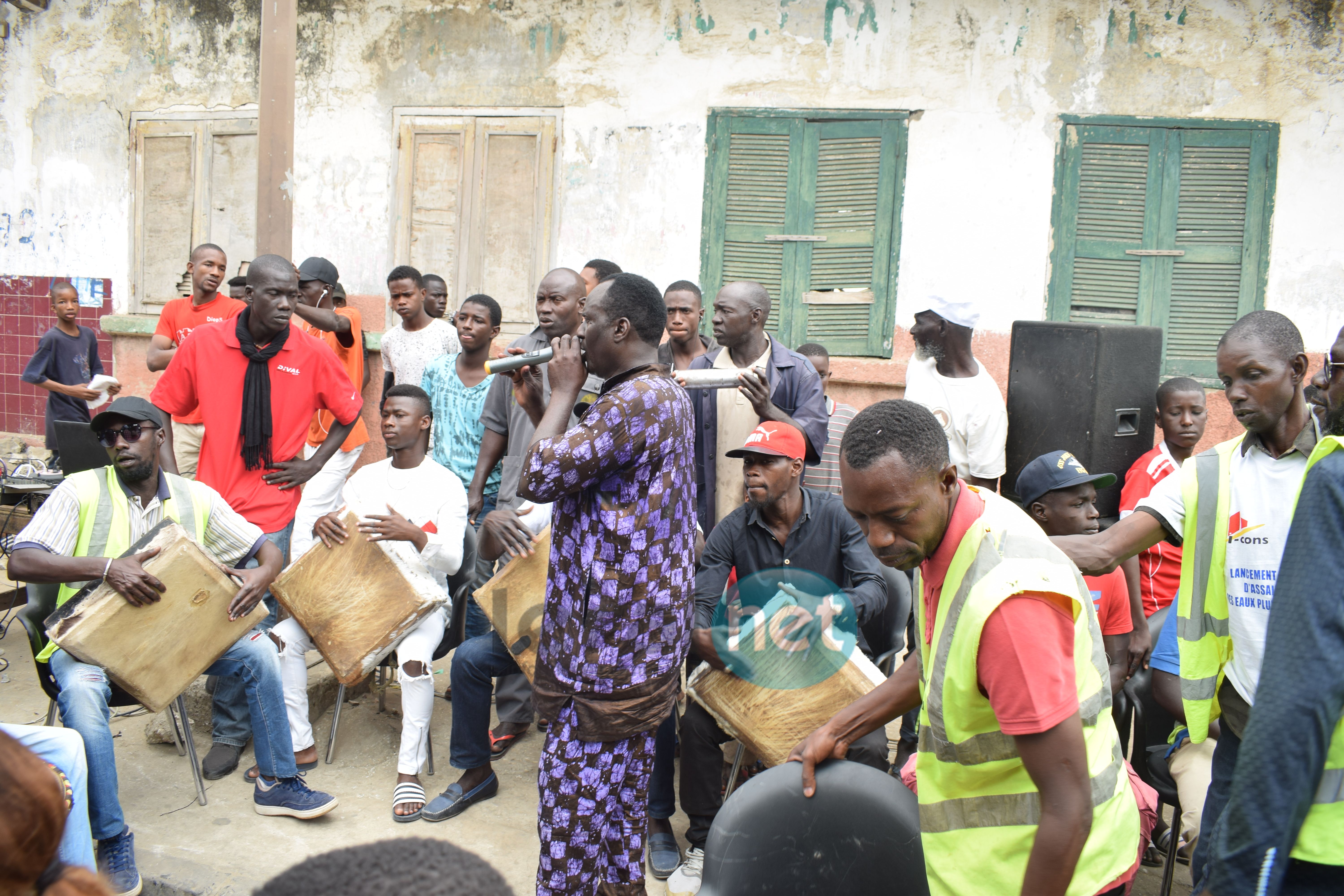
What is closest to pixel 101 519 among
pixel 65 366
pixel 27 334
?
pixel 65 366

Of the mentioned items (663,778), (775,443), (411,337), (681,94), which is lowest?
(663,778)

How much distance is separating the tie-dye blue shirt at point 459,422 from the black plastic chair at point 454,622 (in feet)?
1.39

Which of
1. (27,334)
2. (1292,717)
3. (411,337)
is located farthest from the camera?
(27,334)

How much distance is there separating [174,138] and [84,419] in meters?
2.55

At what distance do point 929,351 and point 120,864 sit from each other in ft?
12.3

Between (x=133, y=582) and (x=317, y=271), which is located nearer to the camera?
(x=133, y=582)

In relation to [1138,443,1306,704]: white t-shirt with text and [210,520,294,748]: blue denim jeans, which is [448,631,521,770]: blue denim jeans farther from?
[1138,443,1306,704]: white t-shirt with text

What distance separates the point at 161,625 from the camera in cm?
348

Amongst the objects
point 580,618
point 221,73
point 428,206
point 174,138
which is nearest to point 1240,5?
point 428,206

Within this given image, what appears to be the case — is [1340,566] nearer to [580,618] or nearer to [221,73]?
[580,618]

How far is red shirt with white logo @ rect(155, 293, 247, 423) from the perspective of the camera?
6262 mm

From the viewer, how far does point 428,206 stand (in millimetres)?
7852

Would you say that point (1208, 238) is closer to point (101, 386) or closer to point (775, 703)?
point (775, 703)

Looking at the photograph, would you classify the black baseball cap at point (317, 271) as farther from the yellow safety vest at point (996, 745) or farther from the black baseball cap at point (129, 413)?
the yellow safety vest at point (996, 745)
